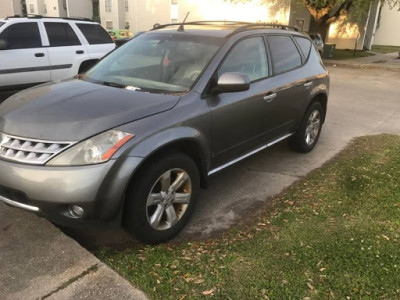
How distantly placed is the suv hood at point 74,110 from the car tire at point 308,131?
99.2 inches

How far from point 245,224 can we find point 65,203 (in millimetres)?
1638

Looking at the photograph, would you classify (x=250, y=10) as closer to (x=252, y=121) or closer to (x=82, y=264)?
(x=252, y=121)

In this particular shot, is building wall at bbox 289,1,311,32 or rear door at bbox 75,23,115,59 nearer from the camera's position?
rear door at bbox 75,23,115,59

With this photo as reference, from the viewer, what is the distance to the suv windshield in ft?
11.6

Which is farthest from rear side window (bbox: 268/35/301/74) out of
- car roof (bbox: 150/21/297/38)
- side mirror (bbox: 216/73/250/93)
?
side mirror (bbox: 216/73/250/93)

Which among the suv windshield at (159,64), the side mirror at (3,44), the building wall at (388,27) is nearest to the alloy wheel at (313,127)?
the suv windshield at (159,64)

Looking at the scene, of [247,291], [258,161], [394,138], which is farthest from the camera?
[394,138]

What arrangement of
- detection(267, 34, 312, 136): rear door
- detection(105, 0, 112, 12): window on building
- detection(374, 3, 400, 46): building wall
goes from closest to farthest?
detection(267, 34, 312, 136): rear door
detection(374, 3, 400, 46): building wall
detection(105, 0, 112, 12): window on building

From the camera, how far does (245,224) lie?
3.59 m

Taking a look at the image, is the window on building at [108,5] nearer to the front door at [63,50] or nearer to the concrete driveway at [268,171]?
the front door at [63,50]

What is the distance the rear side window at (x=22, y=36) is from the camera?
748 cm

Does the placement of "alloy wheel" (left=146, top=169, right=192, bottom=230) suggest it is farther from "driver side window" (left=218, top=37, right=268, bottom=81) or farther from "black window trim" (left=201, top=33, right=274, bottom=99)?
"driver side window" (left=218, top=37, right=268, bottom=81)

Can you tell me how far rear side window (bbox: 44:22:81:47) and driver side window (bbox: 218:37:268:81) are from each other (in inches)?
212

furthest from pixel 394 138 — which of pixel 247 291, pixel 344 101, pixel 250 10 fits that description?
pixel 250 10
